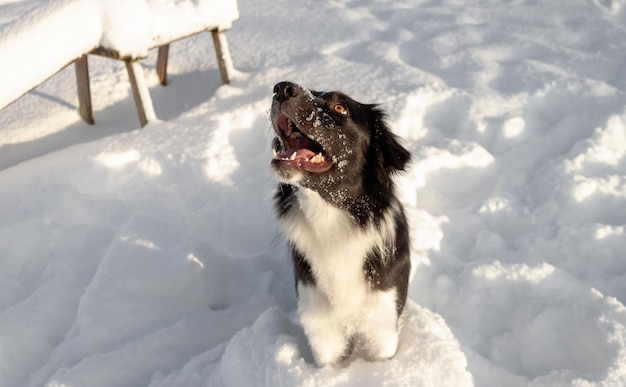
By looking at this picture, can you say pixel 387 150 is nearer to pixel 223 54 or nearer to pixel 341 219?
pixel 341 219

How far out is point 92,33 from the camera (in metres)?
3.61

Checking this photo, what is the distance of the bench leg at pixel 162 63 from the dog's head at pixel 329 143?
293cm

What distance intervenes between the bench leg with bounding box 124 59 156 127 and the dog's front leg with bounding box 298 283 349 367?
7.81 ft

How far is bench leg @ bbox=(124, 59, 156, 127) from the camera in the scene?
3900 millimetres

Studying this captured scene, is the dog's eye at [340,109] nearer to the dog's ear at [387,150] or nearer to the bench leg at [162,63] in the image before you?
the dog's ear at [387,150]

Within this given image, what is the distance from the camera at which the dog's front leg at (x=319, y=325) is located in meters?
2.25

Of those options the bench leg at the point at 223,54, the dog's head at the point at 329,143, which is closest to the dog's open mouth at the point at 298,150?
the dog's head at the point at 329,143

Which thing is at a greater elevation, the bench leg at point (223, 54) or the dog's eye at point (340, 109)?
the dog's eye at point (340, 109)

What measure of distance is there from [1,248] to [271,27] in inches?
132

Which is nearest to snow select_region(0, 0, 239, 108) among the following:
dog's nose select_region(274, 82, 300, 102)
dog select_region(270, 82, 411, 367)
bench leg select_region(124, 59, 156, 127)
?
bench leg select_region(124, 59, 156, 127)

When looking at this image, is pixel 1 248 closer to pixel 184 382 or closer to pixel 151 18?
pixel 184 382

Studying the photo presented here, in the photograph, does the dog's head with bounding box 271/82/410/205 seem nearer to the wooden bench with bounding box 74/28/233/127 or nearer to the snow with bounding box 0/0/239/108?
the snow with bounding box 0/0/239/108

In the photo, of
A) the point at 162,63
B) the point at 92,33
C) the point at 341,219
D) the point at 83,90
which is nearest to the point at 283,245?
the point at 341,219

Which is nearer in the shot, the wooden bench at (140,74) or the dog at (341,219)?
the dog at (341,219)
